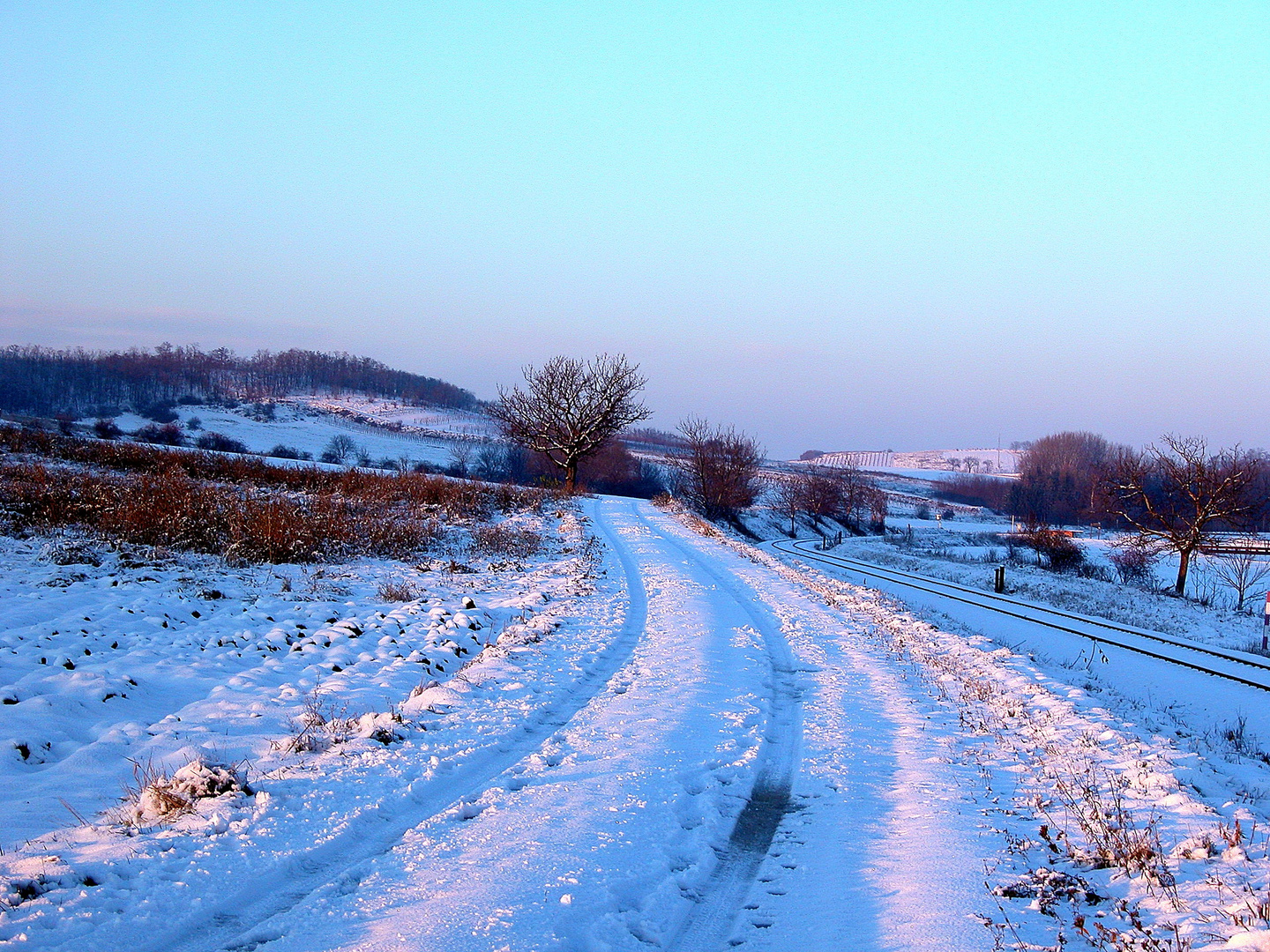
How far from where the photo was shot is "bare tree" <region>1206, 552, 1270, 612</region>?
2972cm

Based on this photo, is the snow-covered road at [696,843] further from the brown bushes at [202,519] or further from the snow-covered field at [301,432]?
the snow-covered field at [301,432]

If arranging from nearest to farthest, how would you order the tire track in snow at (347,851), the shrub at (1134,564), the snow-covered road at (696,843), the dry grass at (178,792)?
the tire track in snow at (347,851)
the snow-covered road at (696,843)
the dry grass at (178,792)
the shrub at (1134,564)

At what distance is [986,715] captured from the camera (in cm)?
708

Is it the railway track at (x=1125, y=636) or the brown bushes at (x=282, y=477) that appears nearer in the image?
the railway track at (x=1125, y=636)

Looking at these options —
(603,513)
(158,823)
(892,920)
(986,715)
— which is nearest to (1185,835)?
(892,920)

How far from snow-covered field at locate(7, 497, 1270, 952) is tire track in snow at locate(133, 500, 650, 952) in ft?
0.05

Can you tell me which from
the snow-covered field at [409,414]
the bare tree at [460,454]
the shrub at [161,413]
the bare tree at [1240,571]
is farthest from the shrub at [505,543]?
the snow-covered field at [409,414]

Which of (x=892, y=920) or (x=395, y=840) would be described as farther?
(x=395, y=840)

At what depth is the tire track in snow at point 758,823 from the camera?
11.5 ft

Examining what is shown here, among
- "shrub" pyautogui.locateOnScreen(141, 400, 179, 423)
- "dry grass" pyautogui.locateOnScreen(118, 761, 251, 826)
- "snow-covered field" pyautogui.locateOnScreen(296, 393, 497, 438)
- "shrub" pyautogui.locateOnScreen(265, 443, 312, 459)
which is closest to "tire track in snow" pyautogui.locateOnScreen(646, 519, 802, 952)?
"dry grass" pyautogui.locateOnScreen(118, 761, 251, 826)

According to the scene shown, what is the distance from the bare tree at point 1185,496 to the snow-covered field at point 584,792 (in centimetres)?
2842

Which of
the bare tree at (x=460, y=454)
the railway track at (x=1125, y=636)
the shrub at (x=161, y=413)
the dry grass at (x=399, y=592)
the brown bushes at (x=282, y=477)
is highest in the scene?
the shrub at (x=161, y=413)

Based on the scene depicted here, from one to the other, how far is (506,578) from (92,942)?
11.2 metres

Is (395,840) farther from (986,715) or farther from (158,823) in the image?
(986,715)
